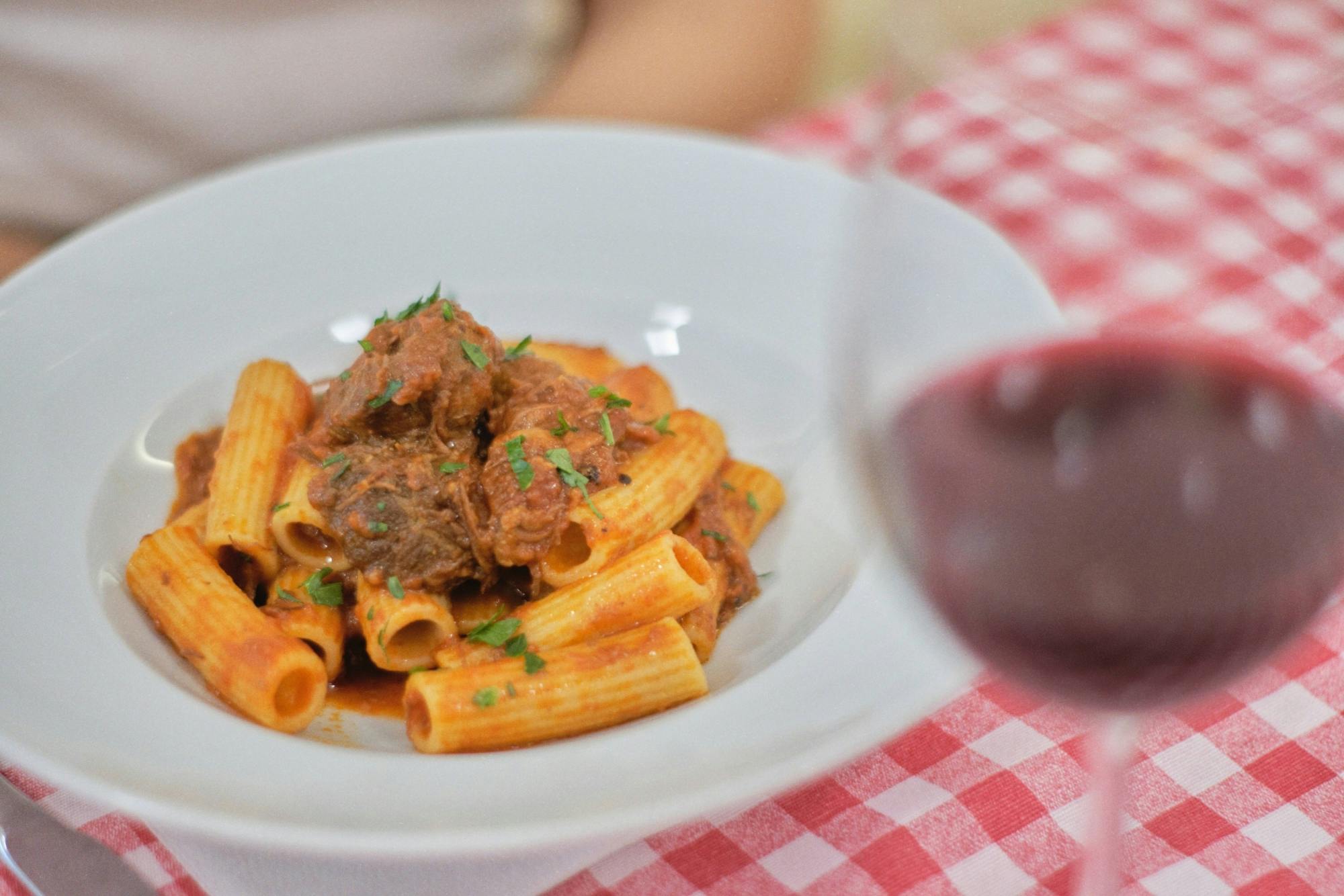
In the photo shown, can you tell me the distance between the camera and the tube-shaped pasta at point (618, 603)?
4.87ft

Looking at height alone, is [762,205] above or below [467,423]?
above

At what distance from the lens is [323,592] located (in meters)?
1.58

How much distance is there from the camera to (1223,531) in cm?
71

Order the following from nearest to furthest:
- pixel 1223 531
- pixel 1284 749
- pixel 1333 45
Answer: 1. pixel 1223 531
2. pixel 1284 749
3. pixel 1333 45

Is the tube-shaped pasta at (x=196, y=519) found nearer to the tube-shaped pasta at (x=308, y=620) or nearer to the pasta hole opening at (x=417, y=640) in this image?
the tube-shaped pasta at (x=308, y=620)

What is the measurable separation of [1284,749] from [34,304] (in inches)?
69.1

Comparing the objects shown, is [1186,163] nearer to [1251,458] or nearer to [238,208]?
[1251,458]

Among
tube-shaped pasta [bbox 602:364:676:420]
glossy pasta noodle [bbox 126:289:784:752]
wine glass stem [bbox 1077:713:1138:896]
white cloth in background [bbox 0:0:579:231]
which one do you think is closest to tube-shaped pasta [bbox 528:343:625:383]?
tube-shaped pasta [bbox 602:364:676:420]

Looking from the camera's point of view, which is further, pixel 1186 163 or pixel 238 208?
pixel 238 208

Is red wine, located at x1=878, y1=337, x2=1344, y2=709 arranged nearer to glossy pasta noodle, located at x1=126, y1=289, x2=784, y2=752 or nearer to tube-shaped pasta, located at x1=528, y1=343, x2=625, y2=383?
glossy pasta noodle, located at x1=126, y1=289, x2=784, y2=752

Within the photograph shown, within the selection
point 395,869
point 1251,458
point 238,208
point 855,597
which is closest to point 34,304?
point 238,208

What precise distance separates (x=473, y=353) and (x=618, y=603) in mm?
392

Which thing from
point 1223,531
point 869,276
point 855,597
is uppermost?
point 869,276

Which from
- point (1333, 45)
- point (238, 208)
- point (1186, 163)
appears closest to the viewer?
point (1186, 163)
